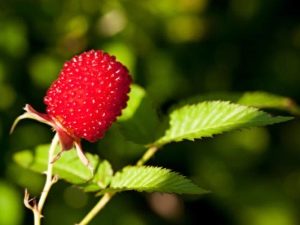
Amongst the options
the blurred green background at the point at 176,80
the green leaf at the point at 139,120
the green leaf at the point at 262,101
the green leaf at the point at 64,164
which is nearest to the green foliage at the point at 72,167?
the green leaf at the point at 64,164

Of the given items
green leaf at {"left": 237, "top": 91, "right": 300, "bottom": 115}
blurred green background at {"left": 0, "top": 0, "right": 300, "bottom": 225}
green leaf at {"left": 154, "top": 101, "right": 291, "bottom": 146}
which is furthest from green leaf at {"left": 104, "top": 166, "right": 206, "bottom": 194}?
blurred green background at {"left": 0, "top": 0, "right": 300, "bottom": 225}

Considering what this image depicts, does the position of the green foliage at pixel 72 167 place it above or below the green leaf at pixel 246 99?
below

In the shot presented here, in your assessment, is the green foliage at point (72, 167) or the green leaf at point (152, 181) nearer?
the green leaf at point (152, 181)

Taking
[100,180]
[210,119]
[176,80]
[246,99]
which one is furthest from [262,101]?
[176,80]

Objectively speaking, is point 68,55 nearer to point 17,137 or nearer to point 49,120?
point 17,137

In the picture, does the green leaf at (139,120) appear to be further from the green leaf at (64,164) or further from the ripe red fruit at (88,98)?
the ripe red fruit at (88,98)

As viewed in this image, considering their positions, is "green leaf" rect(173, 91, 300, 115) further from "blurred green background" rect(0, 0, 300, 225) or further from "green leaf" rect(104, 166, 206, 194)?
"blurred green background" rect(0, 0, 300, 225)
